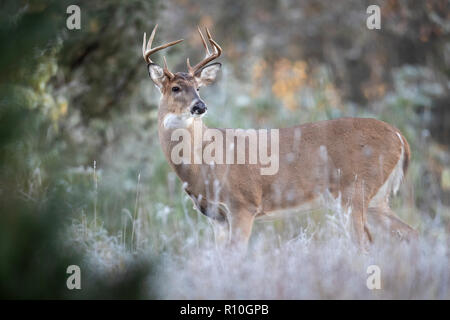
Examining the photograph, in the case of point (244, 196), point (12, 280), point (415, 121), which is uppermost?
point (415, 121)

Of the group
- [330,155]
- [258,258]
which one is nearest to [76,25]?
[330,155]

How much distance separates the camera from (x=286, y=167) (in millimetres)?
5484

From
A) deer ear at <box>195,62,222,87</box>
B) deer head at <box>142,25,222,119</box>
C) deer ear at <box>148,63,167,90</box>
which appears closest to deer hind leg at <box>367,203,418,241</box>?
deer head at <box>142,25,222,119</box>

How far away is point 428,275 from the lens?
140 inches

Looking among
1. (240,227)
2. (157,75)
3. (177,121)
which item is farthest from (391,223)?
(157,75)

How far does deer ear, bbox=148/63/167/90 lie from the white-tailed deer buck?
0.05 feet

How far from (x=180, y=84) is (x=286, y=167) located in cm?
117

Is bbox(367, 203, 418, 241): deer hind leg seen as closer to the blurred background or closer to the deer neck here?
the blurred background

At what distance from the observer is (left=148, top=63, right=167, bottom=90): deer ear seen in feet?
18.5

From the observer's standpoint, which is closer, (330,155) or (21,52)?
(21,52)

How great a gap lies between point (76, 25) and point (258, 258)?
11.4 ft
